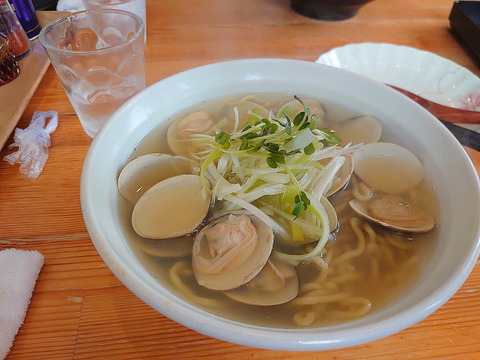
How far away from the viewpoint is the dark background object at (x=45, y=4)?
2062 millimetres

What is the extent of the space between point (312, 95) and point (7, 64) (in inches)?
45.6

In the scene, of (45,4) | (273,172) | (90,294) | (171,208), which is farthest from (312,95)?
(45,4)

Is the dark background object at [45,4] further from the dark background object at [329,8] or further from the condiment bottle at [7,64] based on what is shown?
the dark background object at [329,8]

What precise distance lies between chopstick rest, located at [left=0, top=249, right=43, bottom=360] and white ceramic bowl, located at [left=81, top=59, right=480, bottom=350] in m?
0.24

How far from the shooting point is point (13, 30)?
152 cm

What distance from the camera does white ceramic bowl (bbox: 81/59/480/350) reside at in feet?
2.05

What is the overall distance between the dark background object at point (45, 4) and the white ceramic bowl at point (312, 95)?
1.42m

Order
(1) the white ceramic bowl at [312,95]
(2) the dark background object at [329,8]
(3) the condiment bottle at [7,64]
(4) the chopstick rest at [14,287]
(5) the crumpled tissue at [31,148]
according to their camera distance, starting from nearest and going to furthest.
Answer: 1. (1) the white ceramic bowl at [312,95]
2. (4) the chopstick rest at [14,287]
3. (5) the crumpled tissue at [31,148]
4. (3) the condiment bottle at [7,64]
5. (2) the dark background object at [329,8]

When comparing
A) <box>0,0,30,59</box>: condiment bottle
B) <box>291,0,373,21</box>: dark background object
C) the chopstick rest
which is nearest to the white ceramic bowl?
the chopstick rest

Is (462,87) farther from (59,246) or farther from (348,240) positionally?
(59,246)

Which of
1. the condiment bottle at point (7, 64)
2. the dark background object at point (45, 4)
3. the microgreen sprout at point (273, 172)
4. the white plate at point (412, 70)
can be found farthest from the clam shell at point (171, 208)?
the dark background object at point (45, 4)

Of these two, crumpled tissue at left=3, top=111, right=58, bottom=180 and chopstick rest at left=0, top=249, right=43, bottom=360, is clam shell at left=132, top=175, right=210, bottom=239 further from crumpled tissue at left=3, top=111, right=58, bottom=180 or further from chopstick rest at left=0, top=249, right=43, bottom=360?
crumpled tissue at left=3, top=111, right=58, bottom=180

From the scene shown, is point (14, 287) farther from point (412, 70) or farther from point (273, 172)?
point (412, 70)

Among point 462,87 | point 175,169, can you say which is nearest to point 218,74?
point 175,169
